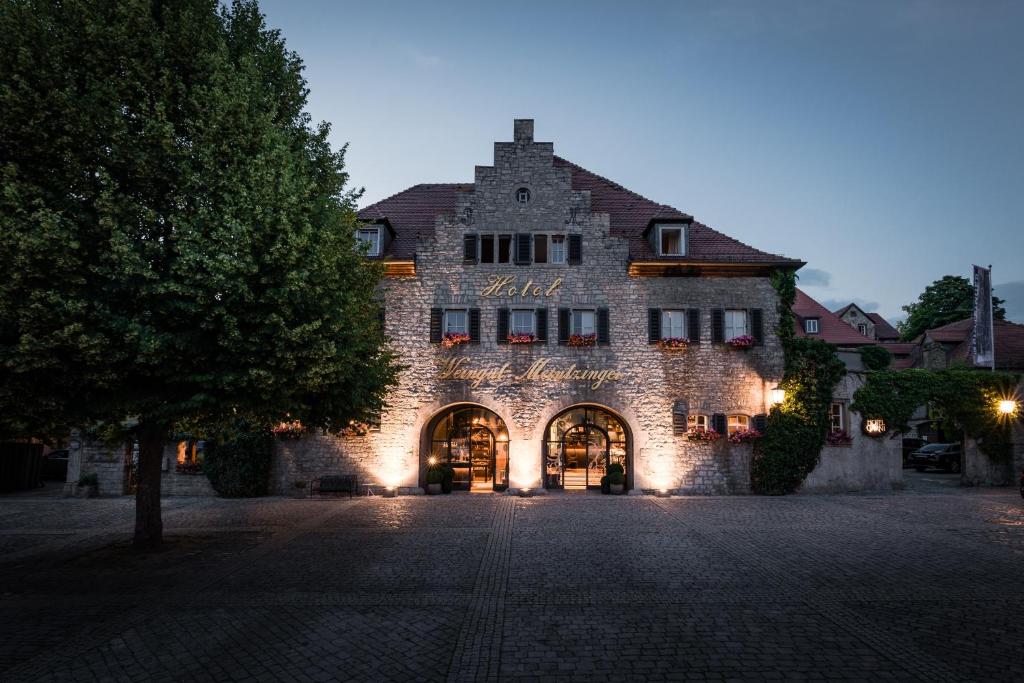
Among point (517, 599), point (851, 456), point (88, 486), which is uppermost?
point (851, 456)

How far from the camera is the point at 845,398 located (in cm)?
2197

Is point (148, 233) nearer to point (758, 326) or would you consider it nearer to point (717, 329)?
point (717, 329)

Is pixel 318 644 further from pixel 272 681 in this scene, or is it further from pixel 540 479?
pixel 540 479

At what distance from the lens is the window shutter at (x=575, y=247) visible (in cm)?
2147

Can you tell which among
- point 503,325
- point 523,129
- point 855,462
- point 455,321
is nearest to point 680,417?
point 855,462

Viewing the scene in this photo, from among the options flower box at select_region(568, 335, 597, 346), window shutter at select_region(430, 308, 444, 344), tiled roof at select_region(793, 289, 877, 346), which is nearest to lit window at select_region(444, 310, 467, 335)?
window shutter at select_region(430, 308, 444, 344)

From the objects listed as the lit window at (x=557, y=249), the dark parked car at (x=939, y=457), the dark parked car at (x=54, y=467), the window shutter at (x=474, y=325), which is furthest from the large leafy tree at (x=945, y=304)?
the dark parked car at (x=54, y=467)

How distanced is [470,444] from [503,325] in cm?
461

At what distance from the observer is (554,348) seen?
21.2 metres

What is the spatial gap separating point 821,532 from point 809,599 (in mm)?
5887

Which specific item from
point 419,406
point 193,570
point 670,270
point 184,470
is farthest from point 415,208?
point 193,570

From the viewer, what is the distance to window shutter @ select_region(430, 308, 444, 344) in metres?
21.1

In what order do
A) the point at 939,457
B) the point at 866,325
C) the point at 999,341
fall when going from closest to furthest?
1. the point at 939,457
2. the point at 999,341
3. the point at 866,325

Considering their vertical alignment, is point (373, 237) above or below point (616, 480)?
above
